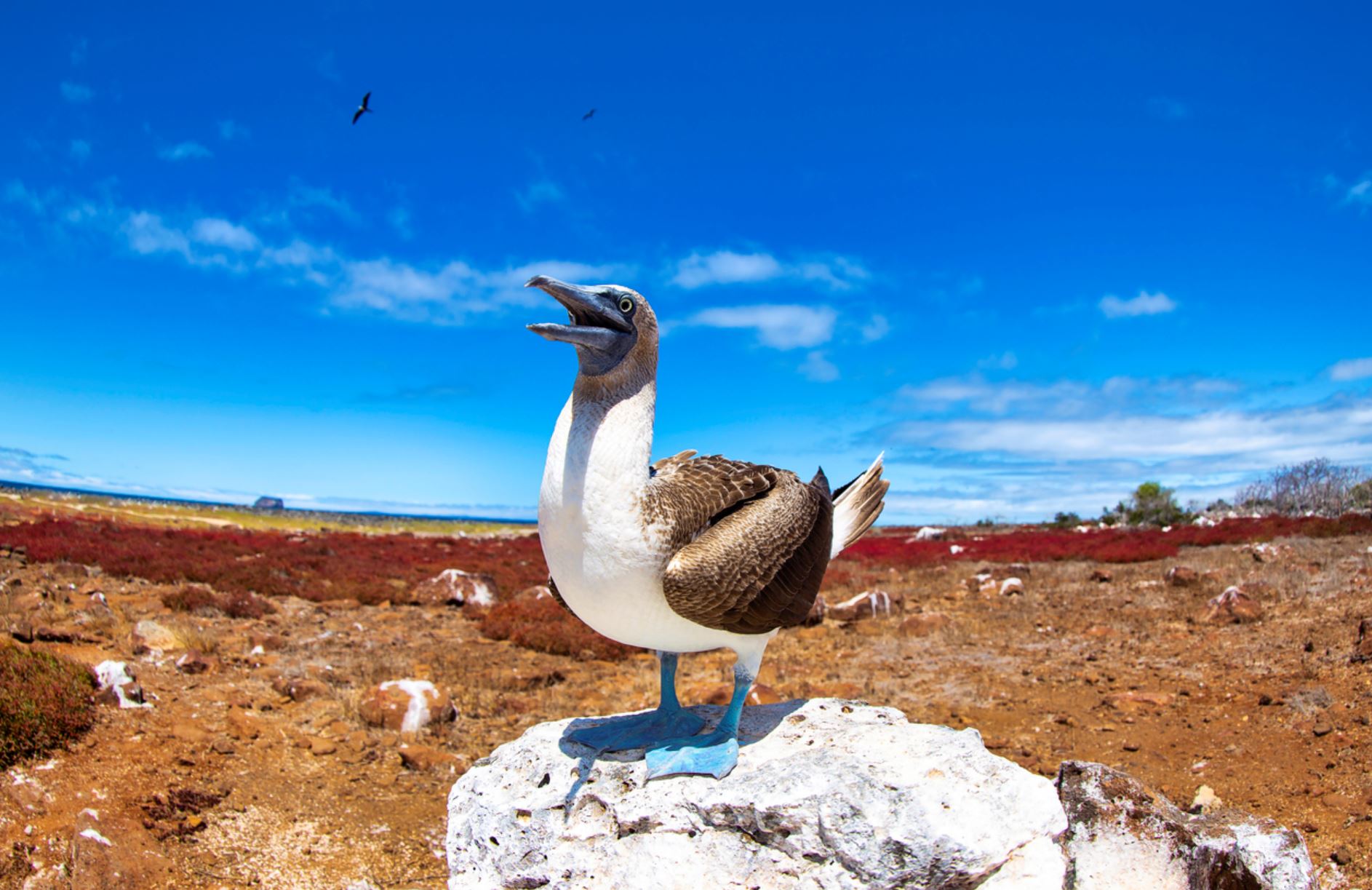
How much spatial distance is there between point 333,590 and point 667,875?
15.1 meters

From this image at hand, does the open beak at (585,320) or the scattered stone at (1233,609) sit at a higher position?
the open beak at (585,320)

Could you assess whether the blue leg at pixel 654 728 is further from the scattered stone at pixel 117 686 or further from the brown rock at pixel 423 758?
the scattered stone at pixel 117 686

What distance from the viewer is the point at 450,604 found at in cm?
1725

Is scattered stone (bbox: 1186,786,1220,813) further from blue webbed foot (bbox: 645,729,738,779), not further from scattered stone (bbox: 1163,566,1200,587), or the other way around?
scattered stone (bbox: 1163,566,1200,587)

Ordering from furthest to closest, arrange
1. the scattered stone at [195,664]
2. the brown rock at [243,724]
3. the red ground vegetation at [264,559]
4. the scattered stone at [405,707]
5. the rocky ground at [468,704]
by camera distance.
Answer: the red ground vegetation at [264,559], the scattered stone at [195,664], the scattered stone at [405,707], the brown rock at [243,724], the rocky ground at [468,704]

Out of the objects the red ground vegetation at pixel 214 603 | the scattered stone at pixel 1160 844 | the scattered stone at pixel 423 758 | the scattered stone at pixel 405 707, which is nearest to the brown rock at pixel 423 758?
the scattered stone at pixel 423 758

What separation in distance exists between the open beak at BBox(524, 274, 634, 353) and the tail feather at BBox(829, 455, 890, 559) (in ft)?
7.83

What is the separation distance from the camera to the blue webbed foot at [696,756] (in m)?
4.14

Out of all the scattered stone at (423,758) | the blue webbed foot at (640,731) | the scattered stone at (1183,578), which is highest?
the scattered stone at (1183,578)

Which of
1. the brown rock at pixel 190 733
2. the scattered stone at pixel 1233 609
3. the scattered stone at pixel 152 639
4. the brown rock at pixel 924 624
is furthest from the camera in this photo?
the brown rock at pixel 924 624

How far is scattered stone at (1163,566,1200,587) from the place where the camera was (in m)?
15.9

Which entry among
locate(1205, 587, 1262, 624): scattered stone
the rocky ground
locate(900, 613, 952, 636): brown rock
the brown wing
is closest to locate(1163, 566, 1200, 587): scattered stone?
the rocky ground

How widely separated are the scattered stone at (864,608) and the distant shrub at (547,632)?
4.68m

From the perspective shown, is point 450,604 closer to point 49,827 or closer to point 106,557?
point 106,557
